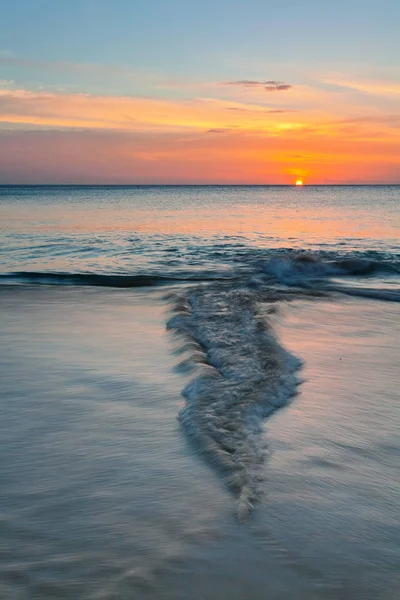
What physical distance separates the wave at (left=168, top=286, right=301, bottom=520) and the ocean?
0.07 ft

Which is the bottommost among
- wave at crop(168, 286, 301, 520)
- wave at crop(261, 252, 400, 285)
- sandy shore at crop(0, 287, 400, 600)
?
sandy shore at crop(0, 287, 400, 600)

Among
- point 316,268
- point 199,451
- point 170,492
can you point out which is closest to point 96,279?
point 316,268

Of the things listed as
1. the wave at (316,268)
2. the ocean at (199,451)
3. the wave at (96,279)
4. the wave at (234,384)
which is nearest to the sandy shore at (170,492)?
the ocean at (199,451)

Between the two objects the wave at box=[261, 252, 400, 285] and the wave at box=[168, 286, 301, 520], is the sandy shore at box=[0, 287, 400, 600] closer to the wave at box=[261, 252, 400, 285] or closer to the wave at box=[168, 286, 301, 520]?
the wave at box=[168, 286, 301, 520]

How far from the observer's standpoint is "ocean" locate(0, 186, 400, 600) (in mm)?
3033

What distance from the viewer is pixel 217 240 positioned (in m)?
25.5

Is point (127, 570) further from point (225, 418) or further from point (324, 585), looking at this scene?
point (225, 418)

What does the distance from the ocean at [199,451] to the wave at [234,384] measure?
0.07ft

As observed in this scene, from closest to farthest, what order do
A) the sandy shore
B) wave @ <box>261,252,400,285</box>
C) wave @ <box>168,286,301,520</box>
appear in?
1. the sandy shore
2. wave @ <box>168,286,301,520</box>
3. wave @ <box>261,252,400,285</box>

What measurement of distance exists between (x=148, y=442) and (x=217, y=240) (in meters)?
21.2

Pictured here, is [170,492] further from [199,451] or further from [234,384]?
[234,384]

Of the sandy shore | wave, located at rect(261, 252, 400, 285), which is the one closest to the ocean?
the sandy shore

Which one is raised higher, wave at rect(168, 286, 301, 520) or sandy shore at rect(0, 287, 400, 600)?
wave at rect(168, 286, 301, 520)

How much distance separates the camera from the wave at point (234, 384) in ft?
14.1
